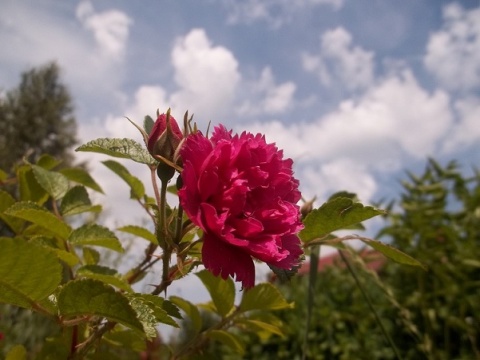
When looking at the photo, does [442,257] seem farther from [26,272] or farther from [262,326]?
[26,272]

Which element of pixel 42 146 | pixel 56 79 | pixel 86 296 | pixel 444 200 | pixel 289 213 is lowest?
pixel 86 296

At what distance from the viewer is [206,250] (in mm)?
414

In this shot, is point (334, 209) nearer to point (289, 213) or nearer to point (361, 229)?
point (289, 213)

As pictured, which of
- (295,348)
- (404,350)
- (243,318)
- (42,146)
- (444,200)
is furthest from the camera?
(42,146)

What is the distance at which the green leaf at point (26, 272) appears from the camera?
1.04 ft

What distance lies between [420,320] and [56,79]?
19456 mm

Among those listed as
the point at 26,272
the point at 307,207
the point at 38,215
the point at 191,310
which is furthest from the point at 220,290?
the point at 26,272

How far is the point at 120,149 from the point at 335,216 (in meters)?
0.26

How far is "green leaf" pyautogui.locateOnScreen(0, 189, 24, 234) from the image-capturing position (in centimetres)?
67

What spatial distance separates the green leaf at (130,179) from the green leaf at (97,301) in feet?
1.17

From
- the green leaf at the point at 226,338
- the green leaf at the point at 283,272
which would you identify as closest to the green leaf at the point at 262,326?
the green leaf at the point at 226,338

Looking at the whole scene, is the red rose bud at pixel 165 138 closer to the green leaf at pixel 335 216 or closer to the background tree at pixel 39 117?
the green leaf at pixel 335 216

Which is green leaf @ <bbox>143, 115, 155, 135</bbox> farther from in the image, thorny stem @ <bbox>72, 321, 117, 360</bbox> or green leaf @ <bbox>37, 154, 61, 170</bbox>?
green leaf @ <bbox>37, 154, 61, 170</bbox>

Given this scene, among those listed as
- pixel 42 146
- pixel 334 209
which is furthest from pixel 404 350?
pixel 42 146
